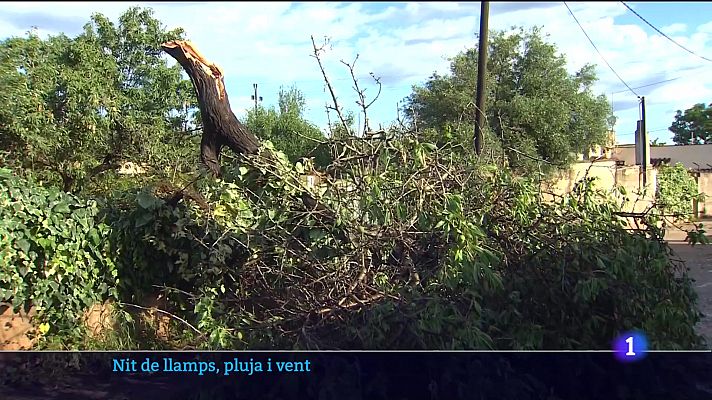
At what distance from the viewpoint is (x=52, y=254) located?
4219 mm

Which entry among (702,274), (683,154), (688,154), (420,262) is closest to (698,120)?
(702,274)

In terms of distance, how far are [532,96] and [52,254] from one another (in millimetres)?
14156

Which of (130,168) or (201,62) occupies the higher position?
(201,62)

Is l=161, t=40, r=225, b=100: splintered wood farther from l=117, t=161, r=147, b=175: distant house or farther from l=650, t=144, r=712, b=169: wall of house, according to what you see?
l=650, t=144, r=712, b=169: wall of house

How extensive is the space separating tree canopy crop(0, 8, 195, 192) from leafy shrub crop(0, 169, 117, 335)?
3994mm

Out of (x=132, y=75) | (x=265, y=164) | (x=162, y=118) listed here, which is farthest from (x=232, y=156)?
(x=132, y=75)

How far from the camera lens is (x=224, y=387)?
142 inches

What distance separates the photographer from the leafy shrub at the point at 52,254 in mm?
3973

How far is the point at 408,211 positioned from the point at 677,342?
1846 mm

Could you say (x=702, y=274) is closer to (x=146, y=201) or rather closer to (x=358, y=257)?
(x=358, y=257)

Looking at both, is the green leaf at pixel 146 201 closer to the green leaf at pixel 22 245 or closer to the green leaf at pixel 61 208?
the green leaf at pixel 61 208

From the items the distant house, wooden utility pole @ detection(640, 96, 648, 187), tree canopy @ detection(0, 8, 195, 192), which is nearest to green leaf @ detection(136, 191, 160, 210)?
tree canopy @ detection(0, 8, 195, 192)

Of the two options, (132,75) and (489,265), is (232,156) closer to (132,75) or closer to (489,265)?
(489,265)

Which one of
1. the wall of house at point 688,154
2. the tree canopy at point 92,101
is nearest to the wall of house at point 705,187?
the wall of house at point 688,154
